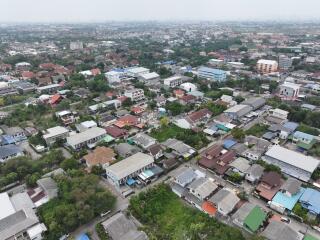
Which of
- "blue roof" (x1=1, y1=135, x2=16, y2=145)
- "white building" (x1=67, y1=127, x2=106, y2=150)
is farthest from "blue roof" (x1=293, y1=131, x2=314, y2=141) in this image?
"blue roof" (x1=1, y1=135, x2=16, y2=145)

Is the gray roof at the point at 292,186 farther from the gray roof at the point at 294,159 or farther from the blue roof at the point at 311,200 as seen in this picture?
the gray roof at the point at 294,159

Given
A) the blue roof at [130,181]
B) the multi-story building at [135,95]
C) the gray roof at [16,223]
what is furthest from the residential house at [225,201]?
the multi-story building at [135,95]

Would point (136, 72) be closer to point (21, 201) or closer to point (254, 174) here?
point (254, 174)

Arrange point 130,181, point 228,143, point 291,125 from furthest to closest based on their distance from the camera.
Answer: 1. point 291,125
2. point 228,143
3. point 130,181

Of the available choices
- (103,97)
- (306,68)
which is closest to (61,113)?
(103,97)

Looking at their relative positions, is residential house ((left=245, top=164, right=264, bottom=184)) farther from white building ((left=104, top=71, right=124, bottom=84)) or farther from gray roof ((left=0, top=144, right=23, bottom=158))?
white building ((left=104, top=71, right=124, bottom=84))

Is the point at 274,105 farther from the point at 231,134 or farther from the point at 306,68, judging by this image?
the point at 306,68

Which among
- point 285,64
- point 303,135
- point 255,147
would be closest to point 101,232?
point 255,147
